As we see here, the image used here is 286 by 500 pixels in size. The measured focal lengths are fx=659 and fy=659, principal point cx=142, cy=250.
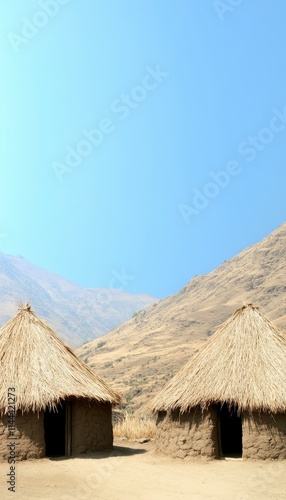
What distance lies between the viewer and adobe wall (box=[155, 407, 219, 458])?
13461 millimetres

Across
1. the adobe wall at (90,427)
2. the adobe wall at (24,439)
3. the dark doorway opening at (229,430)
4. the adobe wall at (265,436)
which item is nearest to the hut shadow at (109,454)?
the adobe wall at (90,427)

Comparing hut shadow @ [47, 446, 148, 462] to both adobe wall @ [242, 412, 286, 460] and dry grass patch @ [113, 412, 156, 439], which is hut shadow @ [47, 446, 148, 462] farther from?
adobe wall @ [242, 412, 286, 460]

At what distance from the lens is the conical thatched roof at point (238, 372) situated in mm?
13133

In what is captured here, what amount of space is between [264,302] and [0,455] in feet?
117

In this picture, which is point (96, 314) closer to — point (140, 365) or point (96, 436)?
point (140, 365)

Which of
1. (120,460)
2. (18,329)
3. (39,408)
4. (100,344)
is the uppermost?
(100,344)

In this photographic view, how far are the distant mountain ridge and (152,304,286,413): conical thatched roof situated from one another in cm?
7298

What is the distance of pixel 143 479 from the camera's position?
38.0ft

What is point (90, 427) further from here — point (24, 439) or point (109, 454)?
point (24, 439)

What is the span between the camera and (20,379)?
537 inches

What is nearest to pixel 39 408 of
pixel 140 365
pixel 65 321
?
pixel 140 365

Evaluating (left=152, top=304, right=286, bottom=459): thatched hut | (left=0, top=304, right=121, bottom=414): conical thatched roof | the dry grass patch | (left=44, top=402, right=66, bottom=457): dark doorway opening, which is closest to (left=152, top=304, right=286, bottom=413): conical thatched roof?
(left=152, top=304, right=286, bottom=459): thatched hut

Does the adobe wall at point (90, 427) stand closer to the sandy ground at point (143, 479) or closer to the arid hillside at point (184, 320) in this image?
the sandy ground at point (143, 479)

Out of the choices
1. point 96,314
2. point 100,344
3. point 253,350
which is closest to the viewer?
point 253,350
